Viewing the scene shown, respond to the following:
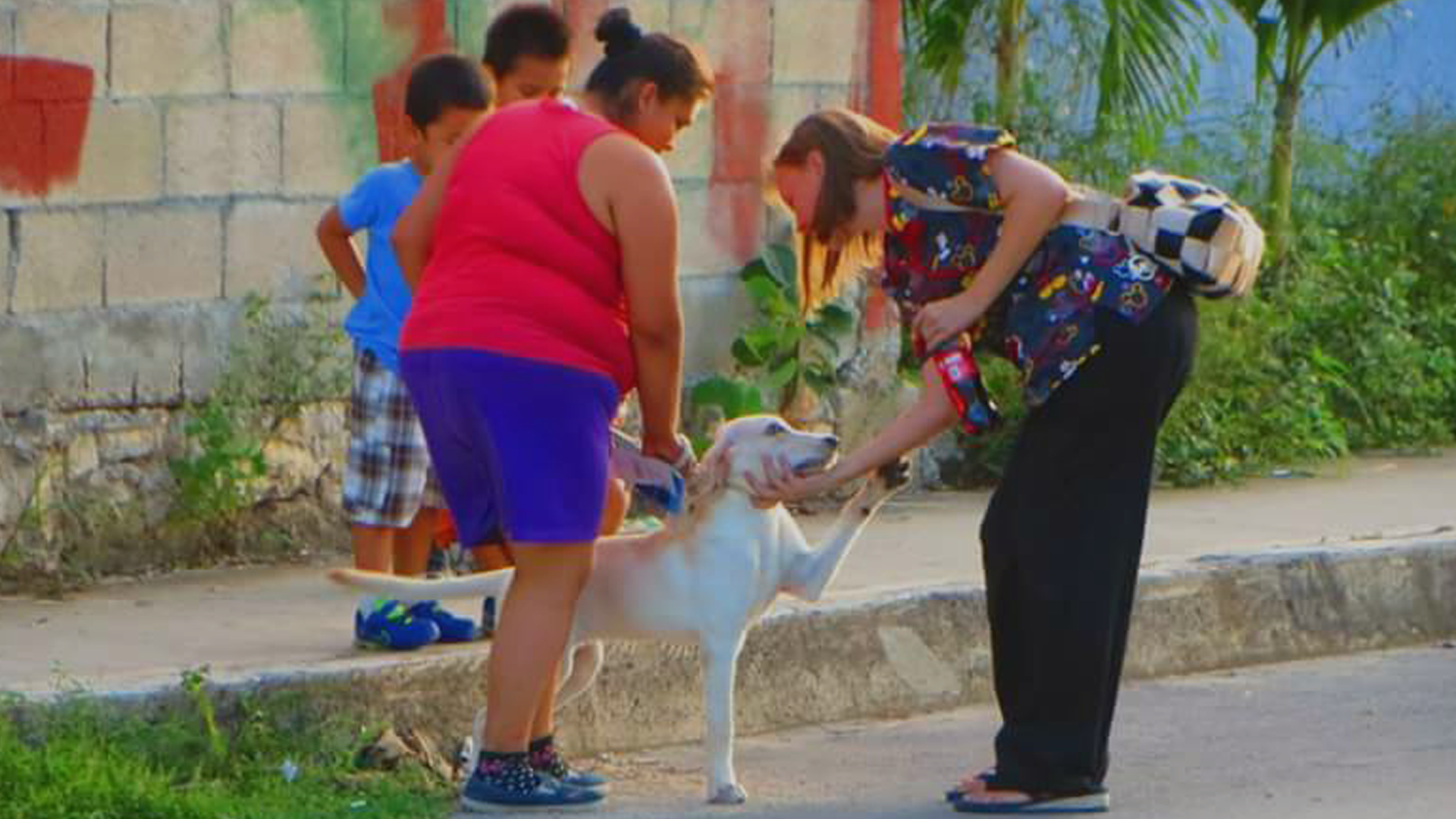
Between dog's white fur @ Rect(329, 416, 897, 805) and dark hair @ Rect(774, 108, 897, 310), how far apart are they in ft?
1.06

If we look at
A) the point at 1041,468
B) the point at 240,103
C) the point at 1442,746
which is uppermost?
the point at 240,103

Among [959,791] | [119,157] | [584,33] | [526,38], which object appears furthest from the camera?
[584,33]

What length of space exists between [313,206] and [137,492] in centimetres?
90

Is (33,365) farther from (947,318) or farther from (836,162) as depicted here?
(947,318)

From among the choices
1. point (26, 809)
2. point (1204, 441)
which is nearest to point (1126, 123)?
point (1204, 441)

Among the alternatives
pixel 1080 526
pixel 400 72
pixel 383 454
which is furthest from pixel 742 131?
pixel 1080 526

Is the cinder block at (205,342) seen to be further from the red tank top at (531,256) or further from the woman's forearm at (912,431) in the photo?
the woman's forearm at (912,431)

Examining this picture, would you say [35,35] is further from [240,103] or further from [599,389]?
[599,389]

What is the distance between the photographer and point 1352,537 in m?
7.98

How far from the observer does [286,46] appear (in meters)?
7.50

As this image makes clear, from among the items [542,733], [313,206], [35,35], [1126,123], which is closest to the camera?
[542,733]

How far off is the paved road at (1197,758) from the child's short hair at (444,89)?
149 cm

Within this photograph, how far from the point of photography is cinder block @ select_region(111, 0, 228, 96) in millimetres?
7203

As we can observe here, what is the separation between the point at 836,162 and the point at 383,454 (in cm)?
158
